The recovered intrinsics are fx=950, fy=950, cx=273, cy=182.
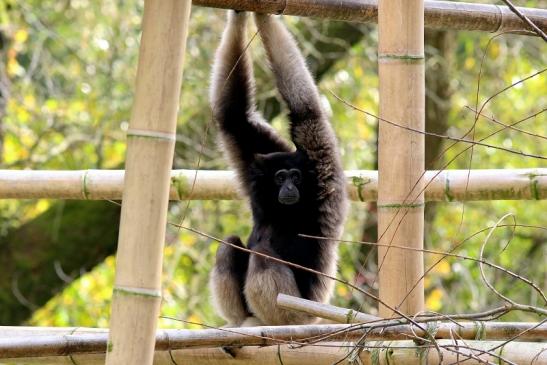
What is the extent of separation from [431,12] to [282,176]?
151 cm

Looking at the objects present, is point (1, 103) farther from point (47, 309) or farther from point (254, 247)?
point (254, 247)

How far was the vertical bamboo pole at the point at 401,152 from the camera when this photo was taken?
3840 millimetres

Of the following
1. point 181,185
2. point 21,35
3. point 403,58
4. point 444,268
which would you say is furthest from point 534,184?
point 21,35

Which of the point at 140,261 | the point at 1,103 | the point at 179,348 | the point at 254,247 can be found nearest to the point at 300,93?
the point at 254,247

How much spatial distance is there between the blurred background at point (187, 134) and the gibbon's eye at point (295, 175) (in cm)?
263

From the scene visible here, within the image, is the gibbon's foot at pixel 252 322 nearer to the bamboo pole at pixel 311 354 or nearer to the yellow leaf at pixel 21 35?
the bamboo pole at pixel 311 354

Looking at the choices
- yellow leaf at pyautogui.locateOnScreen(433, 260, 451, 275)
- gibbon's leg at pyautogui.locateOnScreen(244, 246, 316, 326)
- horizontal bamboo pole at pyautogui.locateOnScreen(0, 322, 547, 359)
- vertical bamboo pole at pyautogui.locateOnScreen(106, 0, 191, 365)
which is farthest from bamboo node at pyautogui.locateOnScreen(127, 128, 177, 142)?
yellow leaf at pyautogui.locateOnScreen(433, 260, 451, 275)

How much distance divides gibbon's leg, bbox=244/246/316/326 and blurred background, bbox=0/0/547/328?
2818mm

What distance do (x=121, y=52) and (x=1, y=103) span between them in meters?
1.26

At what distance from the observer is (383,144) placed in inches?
154

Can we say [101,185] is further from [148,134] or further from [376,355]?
[376,355]

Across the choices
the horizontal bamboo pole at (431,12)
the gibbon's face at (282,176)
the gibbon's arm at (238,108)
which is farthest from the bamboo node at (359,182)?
the horizontal bamboo pole at (431,12)

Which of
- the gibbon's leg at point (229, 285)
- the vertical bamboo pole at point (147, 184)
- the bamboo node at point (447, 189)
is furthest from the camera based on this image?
the gibbon's leg at point (229, 285)

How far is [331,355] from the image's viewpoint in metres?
3.67
